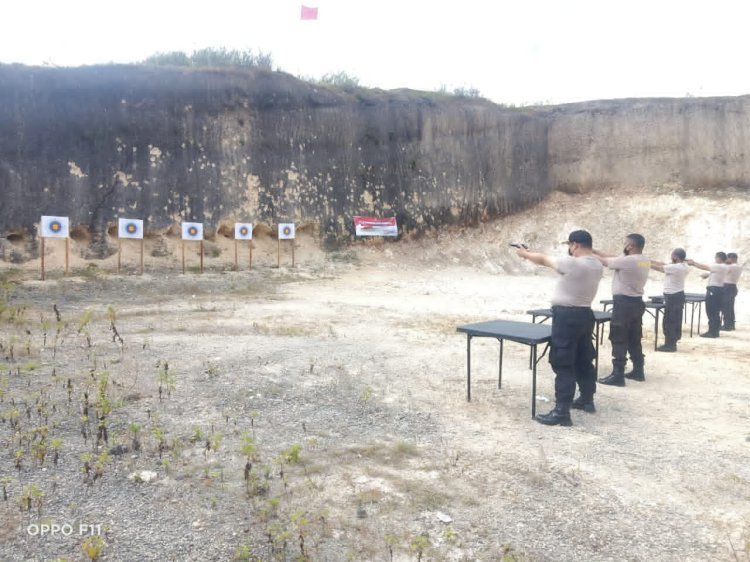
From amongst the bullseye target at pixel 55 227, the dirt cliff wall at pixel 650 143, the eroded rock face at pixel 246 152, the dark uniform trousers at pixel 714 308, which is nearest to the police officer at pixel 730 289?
the dark uniform trousers at pixel 714 308

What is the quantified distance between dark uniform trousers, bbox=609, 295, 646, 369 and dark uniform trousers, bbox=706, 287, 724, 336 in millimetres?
3824

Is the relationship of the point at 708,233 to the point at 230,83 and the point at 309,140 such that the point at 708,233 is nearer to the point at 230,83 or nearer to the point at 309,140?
the point at 309,140

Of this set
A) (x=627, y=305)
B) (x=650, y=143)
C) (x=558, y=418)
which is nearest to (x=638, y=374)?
(x=627, y=305)

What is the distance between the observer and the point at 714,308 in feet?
30.2

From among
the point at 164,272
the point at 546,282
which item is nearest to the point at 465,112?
the point at 546,282

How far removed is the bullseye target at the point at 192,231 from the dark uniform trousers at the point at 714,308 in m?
12.6

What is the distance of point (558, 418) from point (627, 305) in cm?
196

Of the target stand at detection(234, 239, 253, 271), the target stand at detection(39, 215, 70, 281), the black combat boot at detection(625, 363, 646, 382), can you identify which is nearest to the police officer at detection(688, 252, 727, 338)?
the black combat boot at detection(625, 363, 646, 382)

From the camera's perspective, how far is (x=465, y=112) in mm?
23625

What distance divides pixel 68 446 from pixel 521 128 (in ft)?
76.6

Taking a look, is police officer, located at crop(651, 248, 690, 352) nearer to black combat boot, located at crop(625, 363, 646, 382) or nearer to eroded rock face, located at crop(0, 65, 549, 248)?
black combat boot, located at crop(625, 363, 646, 382)

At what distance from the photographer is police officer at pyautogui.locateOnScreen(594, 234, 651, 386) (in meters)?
5.98

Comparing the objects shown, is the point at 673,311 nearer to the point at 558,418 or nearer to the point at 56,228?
the point at 558,418

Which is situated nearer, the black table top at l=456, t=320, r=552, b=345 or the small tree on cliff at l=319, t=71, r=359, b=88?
the black table top at l=456, t=320, r=552, b=345
